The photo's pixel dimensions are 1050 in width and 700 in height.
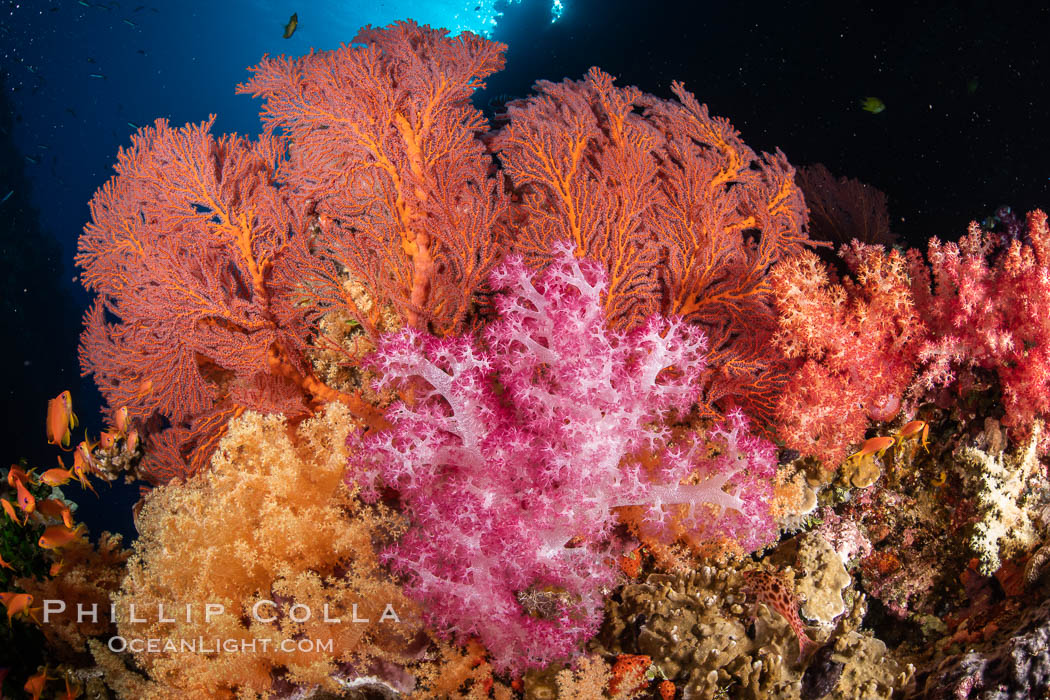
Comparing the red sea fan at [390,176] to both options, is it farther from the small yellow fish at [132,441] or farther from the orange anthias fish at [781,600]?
the orange anthias fish at [781,600]

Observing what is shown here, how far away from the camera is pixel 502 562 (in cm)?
275

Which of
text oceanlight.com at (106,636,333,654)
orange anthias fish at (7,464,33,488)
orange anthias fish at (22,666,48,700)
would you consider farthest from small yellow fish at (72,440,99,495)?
text oceanlight.com at (106,636,333,654)

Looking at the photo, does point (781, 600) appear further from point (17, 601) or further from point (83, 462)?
point (83, 462)

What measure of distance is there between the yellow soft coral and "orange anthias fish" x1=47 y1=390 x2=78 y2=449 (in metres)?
2.07

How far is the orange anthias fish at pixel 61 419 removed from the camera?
170 inches

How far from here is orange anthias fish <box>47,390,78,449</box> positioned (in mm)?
4324

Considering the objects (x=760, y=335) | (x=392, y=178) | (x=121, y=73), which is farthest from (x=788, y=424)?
(x=121, y=73)

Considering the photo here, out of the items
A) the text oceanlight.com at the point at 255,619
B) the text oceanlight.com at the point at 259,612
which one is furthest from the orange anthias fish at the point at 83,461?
the text oceanlight.com at the point at 255,619

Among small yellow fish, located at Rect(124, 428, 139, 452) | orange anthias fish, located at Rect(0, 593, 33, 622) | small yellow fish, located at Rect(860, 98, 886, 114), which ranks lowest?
orange anthias fish, located at Rect(0, 593, 33, 622)

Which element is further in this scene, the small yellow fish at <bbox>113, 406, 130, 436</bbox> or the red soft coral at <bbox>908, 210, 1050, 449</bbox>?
the small yellow fish at <bbox>113, 406, 130, 436</bbox>

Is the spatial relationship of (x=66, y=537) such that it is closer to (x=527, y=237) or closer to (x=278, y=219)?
(x=278, y=219)

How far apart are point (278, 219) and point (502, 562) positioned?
3037 mm

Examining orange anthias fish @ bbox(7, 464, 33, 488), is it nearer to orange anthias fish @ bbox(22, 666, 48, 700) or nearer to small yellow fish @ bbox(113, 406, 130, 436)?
small yellow fish @ bbox(113, 406, 130, 436)

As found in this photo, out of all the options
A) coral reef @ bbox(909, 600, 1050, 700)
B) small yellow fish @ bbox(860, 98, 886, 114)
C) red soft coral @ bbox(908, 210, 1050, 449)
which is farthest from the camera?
small yellow fish @ bbox(860, 98, 886, 114)
